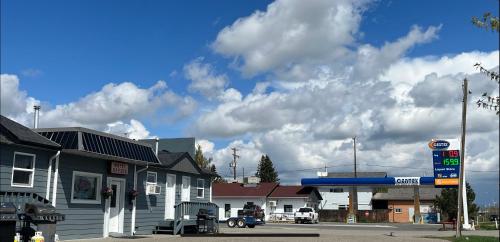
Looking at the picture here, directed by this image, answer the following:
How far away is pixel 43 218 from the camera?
16047 millimetres

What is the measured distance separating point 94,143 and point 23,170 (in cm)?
283

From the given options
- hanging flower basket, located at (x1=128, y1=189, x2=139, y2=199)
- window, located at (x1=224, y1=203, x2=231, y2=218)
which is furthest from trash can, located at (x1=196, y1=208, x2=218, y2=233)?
window, located at (x1=224, y1=203, x2=231, y2=218)

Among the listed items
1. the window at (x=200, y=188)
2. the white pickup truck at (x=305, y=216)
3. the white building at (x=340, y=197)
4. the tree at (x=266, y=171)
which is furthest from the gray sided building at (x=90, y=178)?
the tree at (x=266, y=171)

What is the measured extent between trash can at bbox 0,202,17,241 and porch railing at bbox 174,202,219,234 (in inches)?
373

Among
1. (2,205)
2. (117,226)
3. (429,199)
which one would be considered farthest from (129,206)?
(429,199)

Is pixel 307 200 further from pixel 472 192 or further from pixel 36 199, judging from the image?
pixel 36 199

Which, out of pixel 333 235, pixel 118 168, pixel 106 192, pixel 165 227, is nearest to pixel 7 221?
pixel 106 192

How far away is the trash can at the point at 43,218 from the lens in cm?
1600

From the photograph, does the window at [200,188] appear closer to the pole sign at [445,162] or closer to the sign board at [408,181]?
the pole sign at [445,162]

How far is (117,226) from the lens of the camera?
2195 centimetres

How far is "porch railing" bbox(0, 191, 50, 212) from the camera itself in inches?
634

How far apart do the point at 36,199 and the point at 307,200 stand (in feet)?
147

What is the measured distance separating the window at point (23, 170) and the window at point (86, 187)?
204 centimetres

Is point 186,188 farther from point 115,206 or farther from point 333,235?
point 333,235
